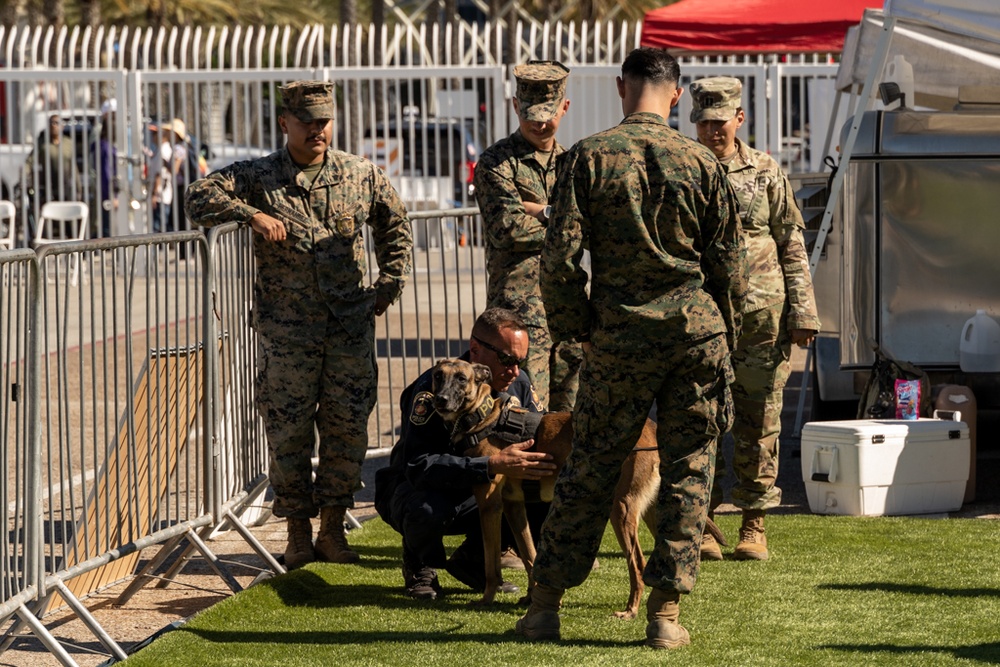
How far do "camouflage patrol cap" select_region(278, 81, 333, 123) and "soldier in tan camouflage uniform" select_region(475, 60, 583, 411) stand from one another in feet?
3.00

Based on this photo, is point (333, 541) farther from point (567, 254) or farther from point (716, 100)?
point (716, 100)

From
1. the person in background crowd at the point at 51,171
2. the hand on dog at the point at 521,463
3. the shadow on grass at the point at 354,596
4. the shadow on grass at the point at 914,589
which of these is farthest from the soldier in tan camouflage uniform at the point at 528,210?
the person in background crowd at the point at 51,171

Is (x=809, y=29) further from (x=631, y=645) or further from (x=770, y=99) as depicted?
(x=631, y=645)

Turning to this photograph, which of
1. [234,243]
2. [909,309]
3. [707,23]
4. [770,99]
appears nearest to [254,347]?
[234,243]

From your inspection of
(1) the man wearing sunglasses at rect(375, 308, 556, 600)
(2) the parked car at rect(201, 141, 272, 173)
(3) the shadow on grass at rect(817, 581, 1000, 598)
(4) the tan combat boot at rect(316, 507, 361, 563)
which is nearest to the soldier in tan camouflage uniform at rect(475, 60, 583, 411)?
(1) the man wearing sunglasses at rect(375, 308, 556, 600)

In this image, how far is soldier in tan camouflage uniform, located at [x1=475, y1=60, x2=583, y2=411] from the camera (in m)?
6.62

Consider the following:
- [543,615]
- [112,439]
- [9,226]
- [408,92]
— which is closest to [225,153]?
[9,226]

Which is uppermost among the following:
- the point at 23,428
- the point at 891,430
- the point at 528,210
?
the point at 528,210

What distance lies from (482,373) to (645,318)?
87 centimetres

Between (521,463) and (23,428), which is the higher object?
(23,428)

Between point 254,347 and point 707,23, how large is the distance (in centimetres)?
708

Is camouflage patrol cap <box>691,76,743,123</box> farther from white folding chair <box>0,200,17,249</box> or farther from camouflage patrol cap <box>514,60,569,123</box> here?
white folding chair <box>0,200,17,249</box>

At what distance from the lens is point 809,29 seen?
42.8 ft

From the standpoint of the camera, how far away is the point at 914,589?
587 centimetres
